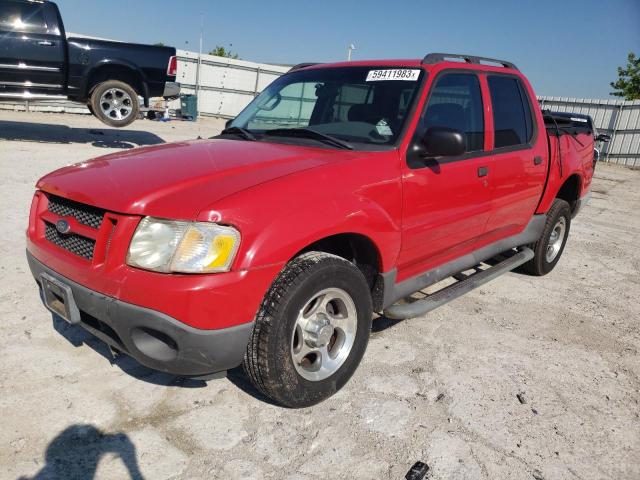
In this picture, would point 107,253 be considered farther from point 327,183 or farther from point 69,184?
point 327,183

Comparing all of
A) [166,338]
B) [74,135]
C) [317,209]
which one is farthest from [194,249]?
[74,135]

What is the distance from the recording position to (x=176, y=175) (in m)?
2.49

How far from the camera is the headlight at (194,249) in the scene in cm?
215

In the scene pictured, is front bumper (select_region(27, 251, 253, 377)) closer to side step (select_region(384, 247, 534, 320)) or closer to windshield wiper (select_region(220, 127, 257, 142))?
side step (select_region(384, 247, 534, 320))

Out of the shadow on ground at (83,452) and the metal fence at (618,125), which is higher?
the metal fence at (618,125)

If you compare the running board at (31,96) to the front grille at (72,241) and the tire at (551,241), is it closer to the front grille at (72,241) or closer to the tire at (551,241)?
the front grille at (72,241)

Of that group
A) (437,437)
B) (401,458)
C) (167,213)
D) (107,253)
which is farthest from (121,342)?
(437,437)

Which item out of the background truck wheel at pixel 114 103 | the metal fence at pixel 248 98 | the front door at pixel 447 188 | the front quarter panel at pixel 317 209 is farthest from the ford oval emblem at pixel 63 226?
the metal fence at pixel 248 98

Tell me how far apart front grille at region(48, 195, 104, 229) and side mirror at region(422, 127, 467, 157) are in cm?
180

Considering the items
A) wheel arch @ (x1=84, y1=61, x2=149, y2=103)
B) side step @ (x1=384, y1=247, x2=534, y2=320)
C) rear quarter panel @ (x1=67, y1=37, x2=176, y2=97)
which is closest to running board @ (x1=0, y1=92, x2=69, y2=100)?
rear quarter panel @ (x1=67, y1=37, x2=176, y2=97)

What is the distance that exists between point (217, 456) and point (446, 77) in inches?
104

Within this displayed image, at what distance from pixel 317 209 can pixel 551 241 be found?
3551 millimetres

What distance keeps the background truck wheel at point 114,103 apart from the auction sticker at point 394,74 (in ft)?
26.3

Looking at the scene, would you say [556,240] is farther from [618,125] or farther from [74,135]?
[618,125]
